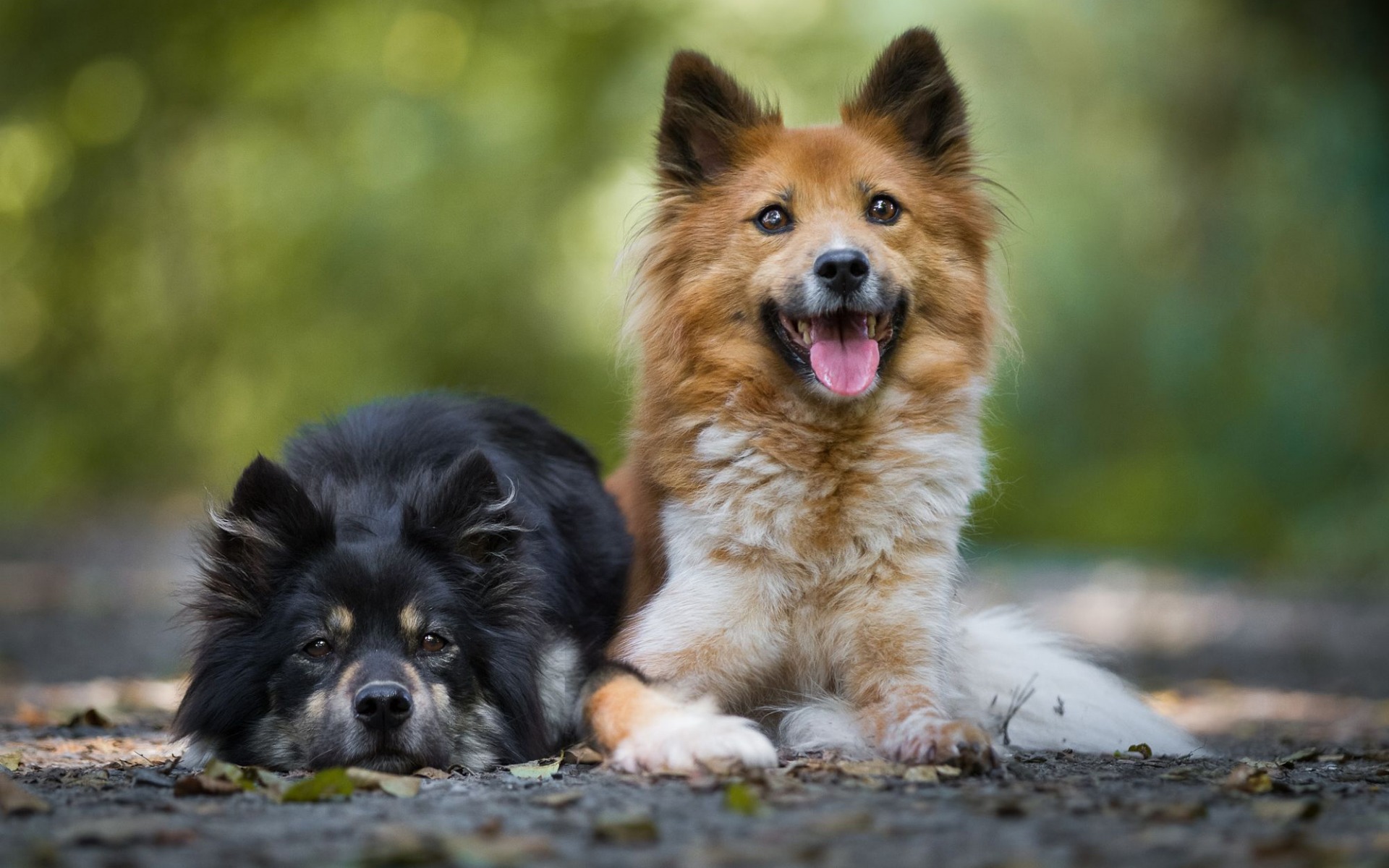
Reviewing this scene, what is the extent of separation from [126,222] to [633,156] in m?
7.55

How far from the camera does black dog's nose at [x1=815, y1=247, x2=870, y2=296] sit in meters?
4.30

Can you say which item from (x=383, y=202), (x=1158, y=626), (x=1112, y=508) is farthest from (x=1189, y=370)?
(x=383, y=202)

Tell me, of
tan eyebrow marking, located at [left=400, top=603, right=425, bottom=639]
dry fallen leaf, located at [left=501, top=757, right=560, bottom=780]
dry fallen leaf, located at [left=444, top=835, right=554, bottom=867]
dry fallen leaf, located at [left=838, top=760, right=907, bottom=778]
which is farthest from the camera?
tan eyebrow marking, located at [left=400, top=603, right=425, bottom=639]

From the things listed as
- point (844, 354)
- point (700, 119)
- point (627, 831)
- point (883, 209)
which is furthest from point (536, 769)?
point (700, 119)

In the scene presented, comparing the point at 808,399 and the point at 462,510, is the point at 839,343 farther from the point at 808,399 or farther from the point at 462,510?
the point at 462,510

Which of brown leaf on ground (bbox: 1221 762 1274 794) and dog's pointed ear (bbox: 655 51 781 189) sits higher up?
dog's pointed ear (bbox: 655 51 781 189)

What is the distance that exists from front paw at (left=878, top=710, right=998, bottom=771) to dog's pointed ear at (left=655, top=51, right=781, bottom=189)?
2.07 meters

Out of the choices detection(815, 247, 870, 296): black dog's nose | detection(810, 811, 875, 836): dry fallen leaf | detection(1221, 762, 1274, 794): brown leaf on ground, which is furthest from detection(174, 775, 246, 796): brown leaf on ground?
detection(1221, 762, 1274, 794): brown leaf on ground

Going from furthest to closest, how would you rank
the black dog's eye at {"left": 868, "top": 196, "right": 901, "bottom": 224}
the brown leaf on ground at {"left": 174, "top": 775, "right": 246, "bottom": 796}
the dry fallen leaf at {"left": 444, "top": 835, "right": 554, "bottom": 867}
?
the black dog's eye at {"left": 868, "top": 196, "right": 901, "bottom": 224}
the brown leaf on ground at {"left": 174, "top": 775, "right": 246, "bottom": 796}
the dry fallen leaf at {"left": 444, "top": 835, "right": 554, "bottom": 867}

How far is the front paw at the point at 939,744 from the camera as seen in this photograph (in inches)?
150

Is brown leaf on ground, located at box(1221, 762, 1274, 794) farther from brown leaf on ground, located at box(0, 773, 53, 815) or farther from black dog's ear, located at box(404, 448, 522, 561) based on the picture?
brown leaf on ground, located at box(0, 773, 53, 815)

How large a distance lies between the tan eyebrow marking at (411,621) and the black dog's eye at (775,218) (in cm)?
173

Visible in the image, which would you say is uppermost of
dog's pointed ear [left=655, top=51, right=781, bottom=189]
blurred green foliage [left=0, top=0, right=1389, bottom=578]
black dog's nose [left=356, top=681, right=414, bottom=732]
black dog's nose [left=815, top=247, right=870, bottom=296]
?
blurred green foliage [left=0, top=0, right=1389, bottom=578]

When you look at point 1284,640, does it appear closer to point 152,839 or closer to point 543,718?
point 543,718
